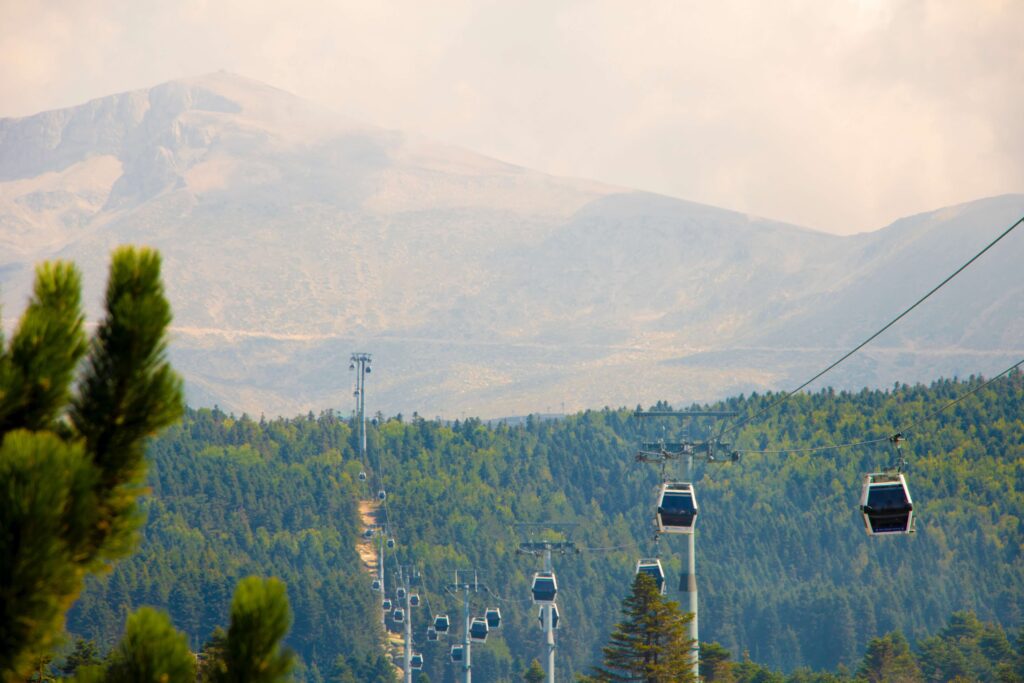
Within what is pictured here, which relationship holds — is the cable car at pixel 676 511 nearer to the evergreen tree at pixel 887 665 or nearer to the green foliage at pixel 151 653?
the green foliage at pixel 151 653

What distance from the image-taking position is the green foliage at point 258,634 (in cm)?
991

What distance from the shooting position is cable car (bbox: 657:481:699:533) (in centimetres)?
4491

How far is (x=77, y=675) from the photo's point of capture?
10.7 metres

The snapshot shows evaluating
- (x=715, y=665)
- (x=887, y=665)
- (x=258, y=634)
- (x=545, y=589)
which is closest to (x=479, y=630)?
(x=715, y=665)

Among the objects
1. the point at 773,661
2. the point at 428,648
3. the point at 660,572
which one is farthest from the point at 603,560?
the point at 660,572

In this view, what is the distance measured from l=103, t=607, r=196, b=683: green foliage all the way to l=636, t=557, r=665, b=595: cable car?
49.4 m

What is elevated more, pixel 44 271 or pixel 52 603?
pixel 44 271

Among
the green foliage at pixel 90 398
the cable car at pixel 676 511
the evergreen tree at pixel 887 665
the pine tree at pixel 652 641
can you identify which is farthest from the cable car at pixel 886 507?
the evergreen tree at pixel 887 665

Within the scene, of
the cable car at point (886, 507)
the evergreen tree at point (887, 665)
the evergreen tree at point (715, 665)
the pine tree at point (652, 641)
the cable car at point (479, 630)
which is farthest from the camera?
the evergreen tree at point (887, 665)

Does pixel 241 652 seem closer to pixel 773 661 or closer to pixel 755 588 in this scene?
pixel 773 661

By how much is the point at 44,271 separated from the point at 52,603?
6.42ft

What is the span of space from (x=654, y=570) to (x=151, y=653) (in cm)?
5037

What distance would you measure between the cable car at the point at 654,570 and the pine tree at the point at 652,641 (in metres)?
0.24

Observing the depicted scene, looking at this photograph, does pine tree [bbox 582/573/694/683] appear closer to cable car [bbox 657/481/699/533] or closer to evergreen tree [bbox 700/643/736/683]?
cable car [bbox 657/481/699/533]
